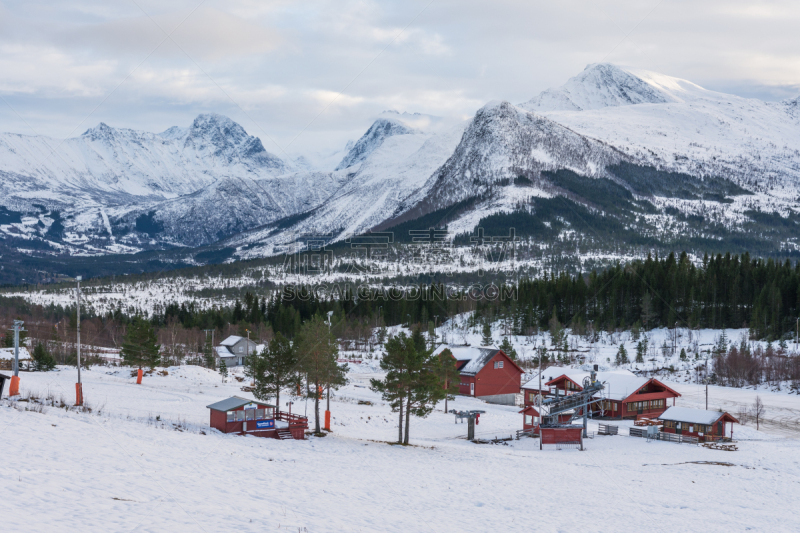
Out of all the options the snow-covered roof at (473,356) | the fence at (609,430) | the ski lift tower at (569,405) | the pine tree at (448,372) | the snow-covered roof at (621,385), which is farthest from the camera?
the snow-covered roof at (473,356)

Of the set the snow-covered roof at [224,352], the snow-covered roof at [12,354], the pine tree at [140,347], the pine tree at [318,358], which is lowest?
the snow-covered roof at [224,352]

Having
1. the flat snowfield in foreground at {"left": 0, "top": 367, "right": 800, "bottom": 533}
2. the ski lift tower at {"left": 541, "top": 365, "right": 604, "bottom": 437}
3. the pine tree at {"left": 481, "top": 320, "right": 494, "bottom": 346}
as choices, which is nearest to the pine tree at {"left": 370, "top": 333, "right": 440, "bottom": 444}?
the flat snowfield in foreground at {"left": 0, "top": 367, "right": 800, "bottom": 533}

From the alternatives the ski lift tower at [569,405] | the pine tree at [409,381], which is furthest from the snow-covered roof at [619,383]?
the pine tree at [409,381]

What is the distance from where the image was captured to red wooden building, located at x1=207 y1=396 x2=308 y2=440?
37.2 metres

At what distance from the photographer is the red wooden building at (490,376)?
78438 millimetres

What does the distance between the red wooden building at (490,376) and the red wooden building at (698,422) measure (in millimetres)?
28057

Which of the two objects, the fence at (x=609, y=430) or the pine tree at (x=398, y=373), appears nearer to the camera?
the pine tree at (x=398, y=373)

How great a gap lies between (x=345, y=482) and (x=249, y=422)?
45.2ft

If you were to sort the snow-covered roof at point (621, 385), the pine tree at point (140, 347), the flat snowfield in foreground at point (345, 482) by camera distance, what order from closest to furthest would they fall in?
the flat snowfield in foreground at point (345, 482) < the snow-covered roof at point (621, 385) < the pine tree at point (140, 347)

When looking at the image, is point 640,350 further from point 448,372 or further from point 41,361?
point 41,361

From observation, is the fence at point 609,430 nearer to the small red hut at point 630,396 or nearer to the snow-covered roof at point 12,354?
the small red hut at point 630,396

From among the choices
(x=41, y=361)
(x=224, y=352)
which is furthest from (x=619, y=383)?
(x=224, y=352)

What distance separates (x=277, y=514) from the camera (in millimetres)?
19031

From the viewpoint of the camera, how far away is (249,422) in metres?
37.8
